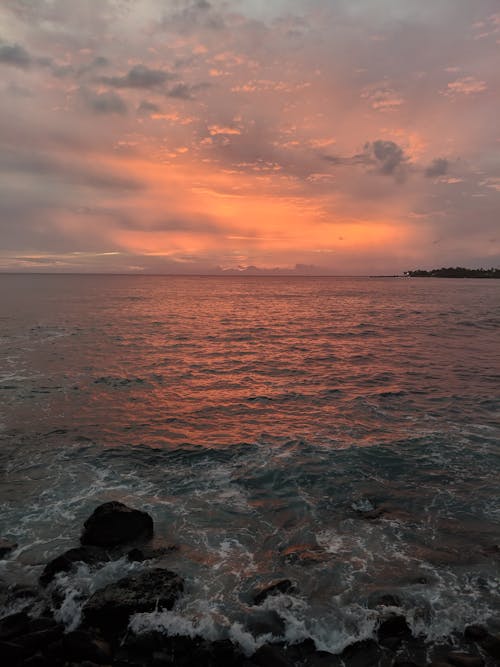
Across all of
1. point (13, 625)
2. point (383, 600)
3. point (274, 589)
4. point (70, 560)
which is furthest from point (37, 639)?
point (383, 600)

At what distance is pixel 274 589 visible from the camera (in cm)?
914

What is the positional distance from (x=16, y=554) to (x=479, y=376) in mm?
27365

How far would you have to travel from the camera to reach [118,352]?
3697 centimetres

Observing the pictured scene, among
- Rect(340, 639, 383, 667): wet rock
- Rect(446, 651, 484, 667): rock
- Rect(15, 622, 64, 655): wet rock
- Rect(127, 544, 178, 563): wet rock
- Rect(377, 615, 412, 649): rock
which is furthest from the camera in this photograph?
Rect(127, 544, 178, 563): wet rock

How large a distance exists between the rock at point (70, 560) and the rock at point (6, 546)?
1.63 metres

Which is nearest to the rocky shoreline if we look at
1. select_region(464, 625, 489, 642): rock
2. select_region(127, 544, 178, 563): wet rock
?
select_region(464, 625, 489, 642): rock

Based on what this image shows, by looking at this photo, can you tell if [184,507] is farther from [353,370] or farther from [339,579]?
[353,370]

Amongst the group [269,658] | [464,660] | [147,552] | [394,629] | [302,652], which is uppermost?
[464,660]

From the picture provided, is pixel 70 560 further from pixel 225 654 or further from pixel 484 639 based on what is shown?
pixel 484 639

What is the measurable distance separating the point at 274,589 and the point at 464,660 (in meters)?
3.67

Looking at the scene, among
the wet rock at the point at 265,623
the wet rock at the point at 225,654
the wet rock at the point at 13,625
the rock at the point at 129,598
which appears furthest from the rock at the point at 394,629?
the wet rock at the point at 13,625

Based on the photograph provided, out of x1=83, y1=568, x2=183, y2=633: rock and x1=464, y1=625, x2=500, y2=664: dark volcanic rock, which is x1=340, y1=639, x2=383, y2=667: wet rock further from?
x1=83, y1=568, x2=183, y2=633: rock

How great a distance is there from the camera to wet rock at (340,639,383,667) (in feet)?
24.6

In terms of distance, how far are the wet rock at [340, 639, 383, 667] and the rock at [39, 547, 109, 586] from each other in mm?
5868
